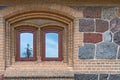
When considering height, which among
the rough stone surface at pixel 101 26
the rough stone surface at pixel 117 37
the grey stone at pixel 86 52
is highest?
the rough stone surface at pixel 101 26

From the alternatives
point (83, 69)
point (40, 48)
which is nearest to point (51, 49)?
point (40, 48)

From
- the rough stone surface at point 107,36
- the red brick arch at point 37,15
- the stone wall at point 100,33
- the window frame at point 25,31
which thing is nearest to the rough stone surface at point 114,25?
the stone wall at point 100,33

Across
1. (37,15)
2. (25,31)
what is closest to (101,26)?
(37,15)

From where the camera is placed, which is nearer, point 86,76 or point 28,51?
point 86,76

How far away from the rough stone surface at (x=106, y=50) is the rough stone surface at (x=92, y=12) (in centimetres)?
63

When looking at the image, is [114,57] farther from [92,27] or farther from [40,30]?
[40,30]

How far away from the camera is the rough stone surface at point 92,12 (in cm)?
749

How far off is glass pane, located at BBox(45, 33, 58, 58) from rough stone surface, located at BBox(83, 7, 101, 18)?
0.80m

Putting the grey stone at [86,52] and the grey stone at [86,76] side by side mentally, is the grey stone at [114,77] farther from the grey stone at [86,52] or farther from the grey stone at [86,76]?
the grey stone at [86,52]

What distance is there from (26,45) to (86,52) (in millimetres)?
1311

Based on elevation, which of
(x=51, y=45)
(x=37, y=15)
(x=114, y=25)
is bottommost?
(x=51, y=45)

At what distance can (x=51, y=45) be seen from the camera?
7.58 m

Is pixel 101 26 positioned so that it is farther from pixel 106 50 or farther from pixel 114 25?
pixel 106 50

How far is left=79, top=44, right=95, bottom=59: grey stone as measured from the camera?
7434mm
